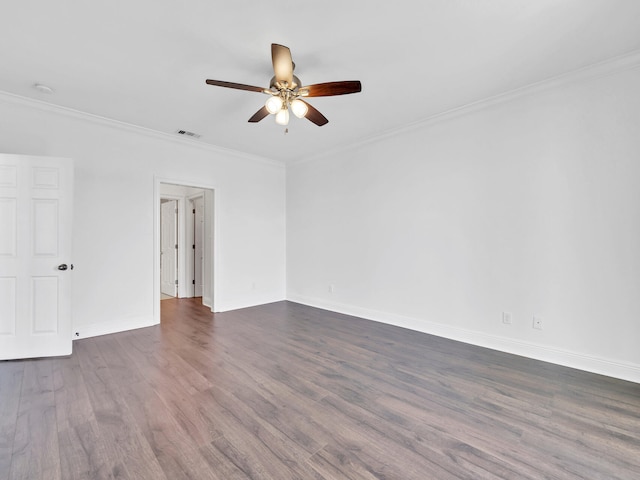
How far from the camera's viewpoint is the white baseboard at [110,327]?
11.8 feet

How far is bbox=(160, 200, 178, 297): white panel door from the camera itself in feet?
20.7

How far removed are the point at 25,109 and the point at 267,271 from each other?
3.81 meters

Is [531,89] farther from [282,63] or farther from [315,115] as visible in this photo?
[282,63]

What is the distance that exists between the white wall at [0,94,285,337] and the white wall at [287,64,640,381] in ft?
6.54

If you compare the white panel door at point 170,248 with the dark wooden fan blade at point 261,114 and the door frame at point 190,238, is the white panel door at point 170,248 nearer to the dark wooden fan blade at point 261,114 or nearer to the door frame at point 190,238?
the door frame at point 190,238

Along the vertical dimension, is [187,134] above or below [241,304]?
above

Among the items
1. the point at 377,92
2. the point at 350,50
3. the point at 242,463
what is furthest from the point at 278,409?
the point at 377,92

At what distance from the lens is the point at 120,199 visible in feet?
12.8

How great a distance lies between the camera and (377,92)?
311cm

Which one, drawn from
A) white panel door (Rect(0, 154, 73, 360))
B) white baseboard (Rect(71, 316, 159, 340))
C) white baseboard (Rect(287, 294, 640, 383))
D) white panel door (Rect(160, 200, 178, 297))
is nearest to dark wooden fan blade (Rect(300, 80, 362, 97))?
white panel door (Rect(0, 154, 73, 360))

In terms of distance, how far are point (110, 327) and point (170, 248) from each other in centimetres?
287

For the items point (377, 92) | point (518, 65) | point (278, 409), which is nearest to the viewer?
point (278, 409)

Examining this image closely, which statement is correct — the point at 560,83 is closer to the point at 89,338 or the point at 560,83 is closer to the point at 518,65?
the point at 518,65

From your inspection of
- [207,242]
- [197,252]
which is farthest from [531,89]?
[197,252]
